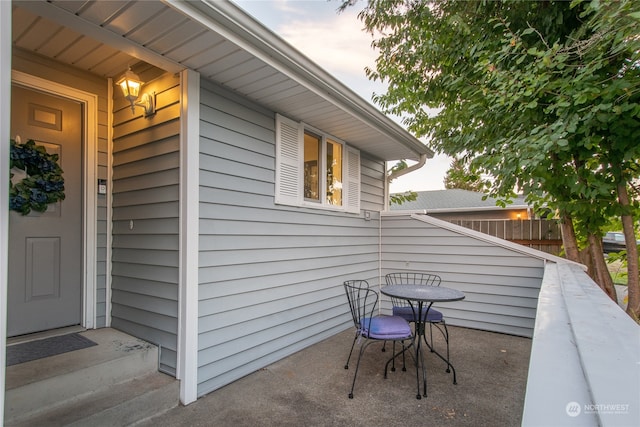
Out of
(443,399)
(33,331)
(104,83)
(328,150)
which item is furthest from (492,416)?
(104,83)

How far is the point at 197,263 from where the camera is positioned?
Answer: 8.49 ft

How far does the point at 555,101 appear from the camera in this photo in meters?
3.03

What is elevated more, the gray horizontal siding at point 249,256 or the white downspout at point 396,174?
the white downspout at point 396,174

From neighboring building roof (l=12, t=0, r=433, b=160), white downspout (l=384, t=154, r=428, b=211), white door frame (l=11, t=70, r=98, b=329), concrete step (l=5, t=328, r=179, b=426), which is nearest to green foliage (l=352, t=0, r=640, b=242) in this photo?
white downspout (l=384, t=154, r=428, b=211)

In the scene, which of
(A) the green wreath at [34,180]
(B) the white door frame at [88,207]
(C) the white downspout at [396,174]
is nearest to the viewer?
(A) the green wreath at [34,180]

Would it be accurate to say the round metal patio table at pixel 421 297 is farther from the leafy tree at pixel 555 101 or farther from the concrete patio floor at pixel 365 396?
the leafy tree at pixel 555 101

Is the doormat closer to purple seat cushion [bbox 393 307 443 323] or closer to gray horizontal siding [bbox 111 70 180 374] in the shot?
gray horizontal siding [bbox 111 70 180 374]

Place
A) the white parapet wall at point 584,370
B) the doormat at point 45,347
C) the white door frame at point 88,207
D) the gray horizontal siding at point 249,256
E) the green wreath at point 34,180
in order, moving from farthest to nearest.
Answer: the white door frame at point 88,207 < the gray horizontal siding at point 249,256 < the green wreath at point 34,180 < the doormat at point 45,347 < the white parapet wall at point 584,370

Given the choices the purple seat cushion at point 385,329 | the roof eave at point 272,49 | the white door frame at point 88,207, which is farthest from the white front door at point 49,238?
the purple seat cushion at point 385,329

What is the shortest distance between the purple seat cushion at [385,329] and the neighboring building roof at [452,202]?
1055cm

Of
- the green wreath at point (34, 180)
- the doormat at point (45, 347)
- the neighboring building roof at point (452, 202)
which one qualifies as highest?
the neighboring building roof at point (452, 202)

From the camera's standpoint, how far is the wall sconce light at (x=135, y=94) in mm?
2764

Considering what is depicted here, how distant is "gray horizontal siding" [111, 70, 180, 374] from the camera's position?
2641mm

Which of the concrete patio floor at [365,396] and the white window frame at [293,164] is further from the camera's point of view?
the white window frame at [293,164]
